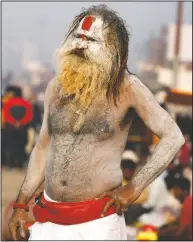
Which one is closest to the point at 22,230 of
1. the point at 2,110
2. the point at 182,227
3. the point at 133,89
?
the point at 133,89

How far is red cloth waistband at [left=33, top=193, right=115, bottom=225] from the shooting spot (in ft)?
15.9

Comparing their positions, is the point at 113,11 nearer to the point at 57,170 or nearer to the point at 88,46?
the point at 88,46

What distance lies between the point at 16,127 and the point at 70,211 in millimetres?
11930

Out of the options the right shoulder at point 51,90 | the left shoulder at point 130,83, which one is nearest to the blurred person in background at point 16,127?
the right shoulder at point 51,90

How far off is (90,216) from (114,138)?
41cm

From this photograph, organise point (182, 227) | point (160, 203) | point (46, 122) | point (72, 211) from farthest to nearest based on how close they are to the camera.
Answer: point (160, 203) → point (182, 227) → point (46, 122) → point (72, 211)

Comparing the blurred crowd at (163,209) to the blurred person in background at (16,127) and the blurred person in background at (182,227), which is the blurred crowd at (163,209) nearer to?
the blurred person in background at (182,227)

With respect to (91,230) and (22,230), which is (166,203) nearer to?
(22,230)

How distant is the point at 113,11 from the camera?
191 inches

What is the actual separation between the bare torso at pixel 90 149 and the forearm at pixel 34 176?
0.78ft

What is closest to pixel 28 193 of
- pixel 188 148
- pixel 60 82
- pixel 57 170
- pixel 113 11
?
pixel 57 170

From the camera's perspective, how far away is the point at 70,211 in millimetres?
4891

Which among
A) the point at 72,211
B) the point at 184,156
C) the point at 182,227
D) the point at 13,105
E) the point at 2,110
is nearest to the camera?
the point at 72,211

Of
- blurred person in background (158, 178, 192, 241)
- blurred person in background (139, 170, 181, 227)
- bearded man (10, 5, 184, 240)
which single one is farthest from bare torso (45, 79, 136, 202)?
blurred person in background (139, 170, 181, 227)
